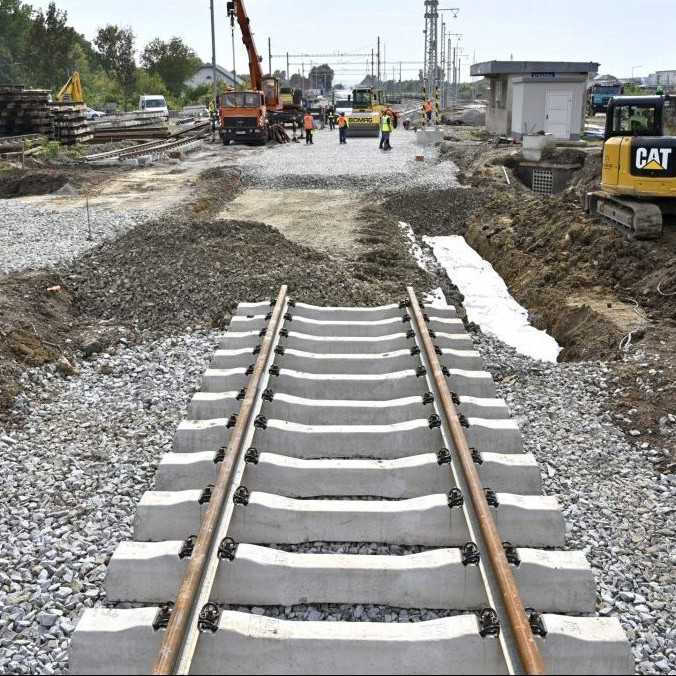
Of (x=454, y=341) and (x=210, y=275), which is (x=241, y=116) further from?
(x=454, y=341)

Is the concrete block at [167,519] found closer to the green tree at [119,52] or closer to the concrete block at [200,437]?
the concrete block at [200,437]

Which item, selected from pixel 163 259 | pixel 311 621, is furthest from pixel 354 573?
pixel 163 259

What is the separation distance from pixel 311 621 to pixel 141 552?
1.08 m

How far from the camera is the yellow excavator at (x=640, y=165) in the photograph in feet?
42.5

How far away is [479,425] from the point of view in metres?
5.80

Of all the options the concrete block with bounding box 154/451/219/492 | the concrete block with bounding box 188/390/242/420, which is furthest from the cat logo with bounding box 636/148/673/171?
the concrete block with bounding box 154/451/219/492

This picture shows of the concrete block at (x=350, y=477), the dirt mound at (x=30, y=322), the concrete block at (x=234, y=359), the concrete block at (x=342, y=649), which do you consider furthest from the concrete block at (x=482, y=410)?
the dirt mound at (x=30, y=322)

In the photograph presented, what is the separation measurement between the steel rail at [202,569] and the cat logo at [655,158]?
985 cm

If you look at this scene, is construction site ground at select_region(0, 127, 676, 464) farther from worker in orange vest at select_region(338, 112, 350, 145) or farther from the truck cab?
worker in orange vest at select_region(338, 112, 350, 145)

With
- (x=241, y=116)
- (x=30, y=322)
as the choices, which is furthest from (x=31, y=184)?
(x=30, y=322)

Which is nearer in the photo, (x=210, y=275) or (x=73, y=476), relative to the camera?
(x=73, y=476)

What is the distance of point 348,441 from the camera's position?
18.9 ft

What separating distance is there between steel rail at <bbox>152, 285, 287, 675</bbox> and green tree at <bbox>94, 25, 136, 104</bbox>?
71.1 m

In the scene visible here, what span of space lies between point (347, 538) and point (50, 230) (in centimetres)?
1237
